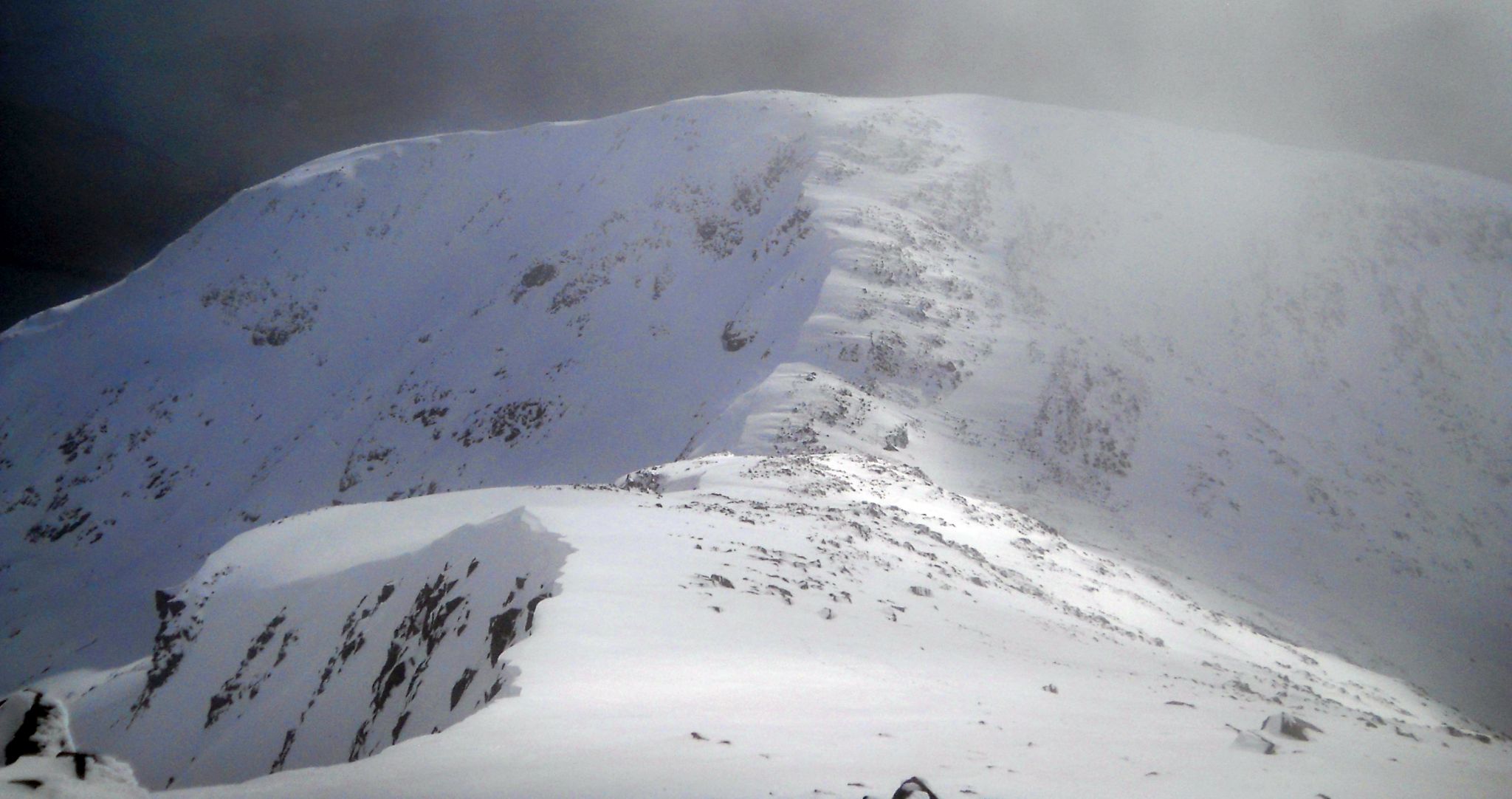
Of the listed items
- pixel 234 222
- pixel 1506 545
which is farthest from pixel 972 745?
pixel 234 222

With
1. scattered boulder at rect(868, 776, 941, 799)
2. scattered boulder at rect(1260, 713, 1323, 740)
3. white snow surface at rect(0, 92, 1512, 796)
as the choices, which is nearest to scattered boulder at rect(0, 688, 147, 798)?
white snow surface at rect(0, 92, 1512, 796)

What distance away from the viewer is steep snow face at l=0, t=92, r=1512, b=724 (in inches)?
1216

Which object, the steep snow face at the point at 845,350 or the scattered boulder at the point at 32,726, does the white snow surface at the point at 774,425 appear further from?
the scattered boulder at the point at 32,726

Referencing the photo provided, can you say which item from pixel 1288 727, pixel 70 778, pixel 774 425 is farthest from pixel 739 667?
pixel 774 425

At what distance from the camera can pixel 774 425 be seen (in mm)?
28109

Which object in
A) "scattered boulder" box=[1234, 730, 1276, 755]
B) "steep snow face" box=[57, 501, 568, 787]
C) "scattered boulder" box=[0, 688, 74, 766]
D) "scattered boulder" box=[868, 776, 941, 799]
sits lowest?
"steep snow face" box=[57, 501, 568, 787]

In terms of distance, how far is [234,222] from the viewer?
60875 mm

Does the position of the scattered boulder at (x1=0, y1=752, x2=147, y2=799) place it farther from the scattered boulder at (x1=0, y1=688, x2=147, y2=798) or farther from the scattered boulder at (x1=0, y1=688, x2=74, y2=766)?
the scattered boulder at (x1=0, y1=688, x2=74, y2=766)

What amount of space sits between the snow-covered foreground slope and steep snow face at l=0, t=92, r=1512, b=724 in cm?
906

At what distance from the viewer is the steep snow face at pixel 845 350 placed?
30.9 m

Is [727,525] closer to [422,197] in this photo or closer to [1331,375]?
[1331,375]

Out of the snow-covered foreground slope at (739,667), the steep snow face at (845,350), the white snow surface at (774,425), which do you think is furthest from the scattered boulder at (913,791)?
the steep snow face at (845,350)

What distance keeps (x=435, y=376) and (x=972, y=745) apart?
46056 mm

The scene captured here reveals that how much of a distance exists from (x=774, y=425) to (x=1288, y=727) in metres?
20.8
